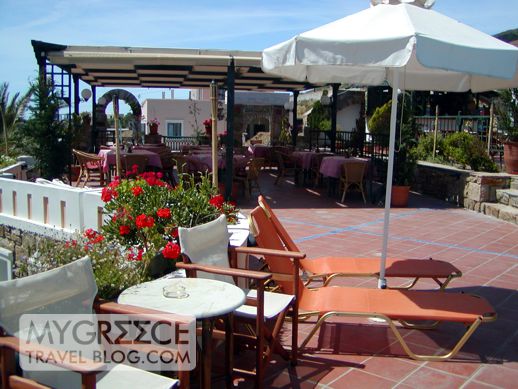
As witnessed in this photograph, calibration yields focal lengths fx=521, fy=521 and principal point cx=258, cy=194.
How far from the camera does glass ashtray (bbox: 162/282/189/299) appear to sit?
245cm

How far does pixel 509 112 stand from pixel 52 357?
30.8ft

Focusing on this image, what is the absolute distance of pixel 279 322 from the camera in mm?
2986

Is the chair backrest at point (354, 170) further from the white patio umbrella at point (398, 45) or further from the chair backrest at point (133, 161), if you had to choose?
the white patio umbrella at point (398, 45)

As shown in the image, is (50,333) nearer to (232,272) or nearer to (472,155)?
(232,272)

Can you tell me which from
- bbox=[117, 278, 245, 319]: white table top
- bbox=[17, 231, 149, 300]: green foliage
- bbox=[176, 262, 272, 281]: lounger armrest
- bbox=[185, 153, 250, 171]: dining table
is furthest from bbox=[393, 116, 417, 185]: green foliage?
bbox=[117, 278, 245, 319]: white table top

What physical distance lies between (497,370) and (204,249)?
1.88 meters

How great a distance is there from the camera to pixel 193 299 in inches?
94.5

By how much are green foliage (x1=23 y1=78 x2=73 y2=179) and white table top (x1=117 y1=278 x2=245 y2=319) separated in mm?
7661

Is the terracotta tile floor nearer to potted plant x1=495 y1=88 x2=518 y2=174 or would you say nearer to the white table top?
the white table top

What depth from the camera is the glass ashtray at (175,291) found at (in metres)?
2.45

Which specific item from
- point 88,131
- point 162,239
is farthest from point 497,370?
point 88,131

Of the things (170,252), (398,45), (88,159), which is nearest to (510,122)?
(398,45)

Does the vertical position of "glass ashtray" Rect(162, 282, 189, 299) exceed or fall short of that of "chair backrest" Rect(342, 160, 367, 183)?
it falls short

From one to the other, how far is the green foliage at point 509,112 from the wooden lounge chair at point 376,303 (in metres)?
6.81
